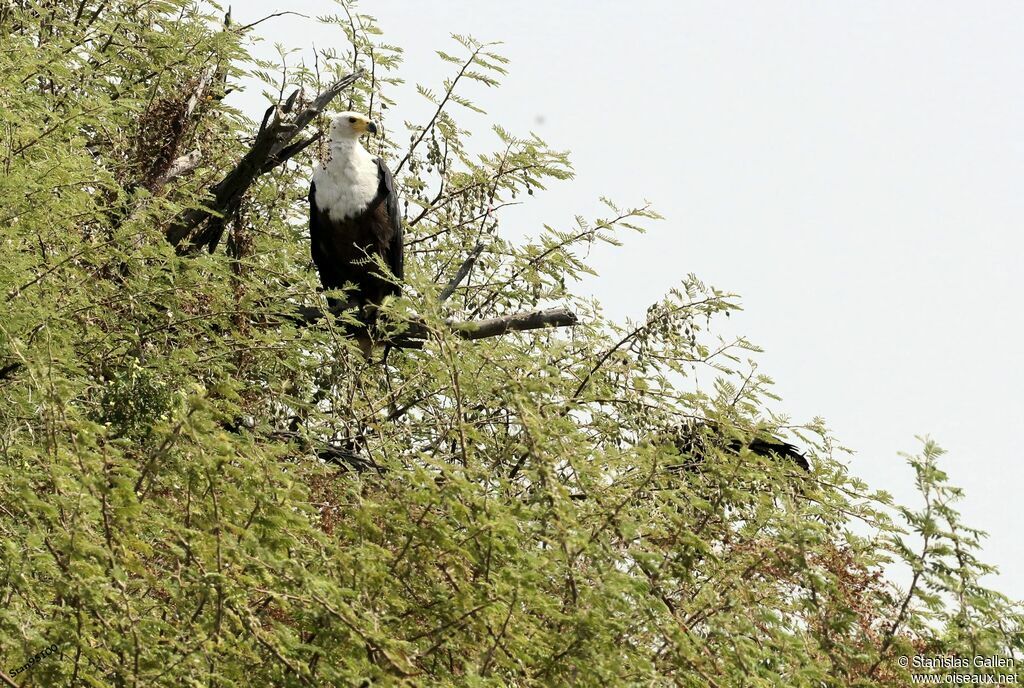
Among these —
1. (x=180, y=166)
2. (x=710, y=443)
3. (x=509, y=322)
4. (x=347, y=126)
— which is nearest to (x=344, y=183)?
(x=347, y=126)

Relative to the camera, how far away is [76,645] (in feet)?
10.6

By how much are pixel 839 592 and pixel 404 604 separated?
1139 millimetres

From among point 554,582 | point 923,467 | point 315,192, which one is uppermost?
point 315,192

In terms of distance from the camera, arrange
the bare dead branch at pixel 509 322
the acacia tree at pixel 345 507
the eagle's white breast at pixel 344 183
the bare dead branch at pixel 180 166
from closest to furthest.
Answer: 1. the acacia tree at pixel 345 507
2. the bare dead branch at pixel 509 322
3. the bare dead branch at pixel 180 166
4. the eagle's white breast at pixel 344 183

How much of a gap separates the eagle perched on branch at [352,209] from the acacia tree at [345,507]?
2.72 ft

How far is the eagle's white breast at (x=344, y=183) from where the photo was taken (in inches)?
266

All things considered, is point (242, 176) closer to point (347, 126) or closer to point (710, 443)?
point (347, 126)

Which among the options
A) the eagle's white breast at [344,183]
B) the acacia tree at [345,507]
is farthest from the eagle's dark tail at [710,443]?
the eagle's white breast at [344,183]

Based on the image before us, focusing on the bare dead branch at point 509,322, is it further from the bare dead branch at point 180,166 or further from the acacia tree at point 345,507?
the bare dead branch at point 180,166

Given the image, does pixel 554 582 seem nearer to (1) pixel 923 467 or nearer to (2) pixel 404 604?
(2) pixel 404 604

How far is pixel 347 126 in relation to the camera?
6.86 metres

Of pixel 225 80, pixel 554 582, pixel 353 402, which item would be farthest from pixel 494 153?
pixel 554 582

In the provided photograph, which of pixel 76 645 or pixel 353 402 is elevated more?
pixel 353 402

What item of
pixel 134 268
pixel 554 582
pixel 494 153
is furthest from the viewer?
pixel 494 153
